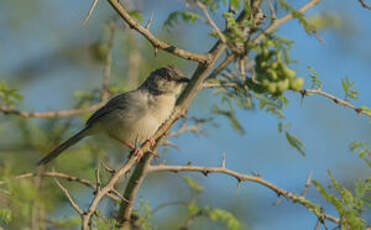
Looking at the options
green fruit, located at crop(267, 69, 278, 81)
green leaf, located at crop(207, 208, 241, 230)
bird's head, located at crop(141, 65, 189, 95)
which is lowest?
green leaf, located at crop(207, 208, 241, 230)

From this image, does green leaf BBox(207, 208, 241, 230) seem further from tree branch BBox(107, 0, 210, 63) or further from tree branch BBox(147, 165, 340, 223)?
tree branch BBox(107, 0, 210, 63)

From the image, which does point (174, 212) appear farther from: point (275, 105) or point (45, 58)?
point (45, 58)

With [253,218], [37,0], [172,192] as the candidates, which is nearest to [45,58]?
[37,0]

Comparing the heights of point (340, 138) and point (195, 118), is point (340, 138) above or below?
above

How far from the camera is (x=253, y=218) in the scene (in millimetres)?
7477

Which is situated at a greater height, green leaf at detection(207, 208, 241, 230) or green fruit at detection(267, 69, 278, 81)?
green fruit at detection(267, 69, 278, 81)

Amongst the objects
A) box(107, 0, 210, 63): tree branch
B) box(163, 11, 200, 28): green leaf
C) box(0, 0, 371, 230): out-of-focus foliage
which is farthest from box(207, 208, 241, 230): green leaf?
box(163, 11, 200, 28): green leaf

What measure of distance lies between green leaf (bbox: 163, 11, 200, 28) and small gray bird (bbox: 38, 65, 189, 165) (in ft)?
8.68

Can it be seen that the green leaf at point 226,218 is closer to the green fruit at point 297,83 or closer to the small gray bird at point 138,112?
the green fruit at point 297,83

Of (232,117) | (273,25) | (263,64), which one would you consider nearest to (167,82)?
(232,117)

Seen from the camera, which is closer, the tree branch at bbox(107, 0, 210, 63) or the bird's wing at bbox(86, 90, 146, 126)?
the tree branch at bbox(107, 0, 210, 63)

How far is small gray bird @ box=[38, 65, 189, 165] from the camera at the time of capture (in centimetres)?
606

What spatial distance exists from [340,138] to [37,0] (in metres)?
7.57

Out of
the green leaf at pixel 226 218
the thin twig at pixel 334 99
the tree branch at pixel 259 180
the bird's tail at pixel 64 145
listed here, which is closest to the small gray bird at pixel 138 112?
the bird's tail at pixel 64 145
